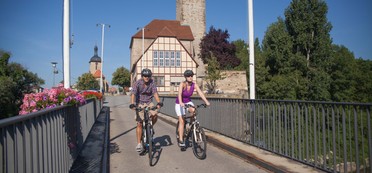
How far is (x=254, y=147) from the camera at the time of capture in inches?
291

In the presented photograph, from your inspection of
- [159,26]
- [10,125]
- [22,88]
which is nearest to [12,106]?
[22,88]

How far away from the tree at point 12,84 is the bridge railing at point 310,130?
30.0m

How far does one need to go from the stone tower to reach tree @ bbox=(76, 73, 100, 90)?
83.2ft

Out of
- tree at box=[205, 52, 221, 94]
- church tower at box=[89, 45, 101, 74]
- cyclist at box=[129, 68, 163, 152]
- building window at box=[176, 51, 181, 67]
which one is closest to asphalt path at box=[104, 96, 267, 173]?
cyclist at box=[129, 68, 163, 152]

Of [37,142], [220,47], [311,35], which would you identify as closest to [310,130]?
[37,142]

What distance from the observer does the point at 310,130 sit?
18.6ft

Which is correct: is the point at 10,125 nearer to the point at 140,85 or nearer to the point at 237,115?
the point at 140,85

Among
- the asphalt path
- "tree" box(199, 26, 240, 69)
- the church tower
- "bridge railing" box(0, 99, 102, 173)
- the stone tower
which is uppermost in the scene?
the stone tower

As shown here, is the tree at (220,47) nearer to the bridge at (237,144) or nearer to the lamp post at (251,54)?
the lamp post at (251,54)

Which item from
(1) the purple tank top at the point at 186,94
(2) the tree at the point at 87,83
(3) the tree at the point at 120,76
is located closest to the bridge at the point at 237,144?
(1) the purple tank top at the point at 186,94

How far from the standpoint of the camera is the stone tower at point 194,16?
6178 centimetres

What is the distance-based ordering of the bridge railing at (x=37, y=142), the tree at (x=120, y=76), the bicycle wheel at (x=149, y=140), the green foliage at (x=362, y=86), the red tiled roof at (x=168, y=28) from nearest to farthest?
the bridge railing at (x=37, y=142) → the bicycle wheel at (x=149, y=140) → the green foliage at (x=362, y=86) → the red tiled roof at (x=168, y=28) → the tree at (x=120, y=76)

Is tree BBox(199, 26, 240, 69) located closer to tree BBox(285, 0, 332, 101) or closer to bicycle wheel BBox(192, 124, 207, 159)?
tree BBox(285, 0, 332, 101)

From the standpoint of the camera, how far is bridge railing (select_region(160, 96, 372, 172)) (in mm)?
4520
